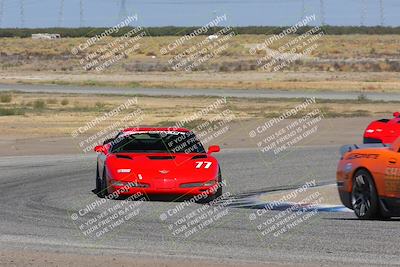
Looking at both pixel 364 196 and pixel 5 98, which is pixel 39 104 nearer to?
pixel 5 98

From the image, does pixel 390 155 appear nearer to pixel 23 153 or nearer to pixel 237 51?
pixel 23 153

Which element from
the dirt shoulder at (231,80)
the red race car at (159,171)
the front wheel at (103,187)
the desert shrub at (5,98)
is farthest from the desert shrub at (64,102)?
the front wheel at (103,187)

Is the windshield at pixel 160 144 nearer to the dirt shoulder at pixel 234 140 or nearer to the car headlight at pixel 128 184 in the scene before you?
the car headlight at pixel 128 184

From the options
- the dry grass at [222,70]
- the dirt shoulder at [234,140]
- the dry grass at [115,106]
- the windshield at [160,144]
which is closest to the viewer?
the windshield at [160,144]

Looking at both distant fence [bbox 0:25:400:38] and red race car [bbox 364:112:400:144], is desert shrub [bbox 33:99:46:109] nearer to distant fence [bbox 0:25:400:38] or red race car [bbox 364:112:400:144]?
red race car [bbox 364:112:400:144]

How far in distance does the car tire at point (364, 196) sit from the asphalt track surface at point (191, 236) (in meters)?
0.18

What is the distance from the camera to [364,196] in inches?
587

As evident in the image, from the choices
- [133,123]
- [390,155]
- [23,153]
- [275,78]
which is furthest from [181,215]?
[275,78]

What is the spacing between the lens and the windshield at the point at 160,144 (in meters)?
19.8

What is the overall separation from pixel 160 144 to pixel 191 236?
6.76 m

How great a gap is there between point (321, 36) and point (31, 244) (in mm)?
142982

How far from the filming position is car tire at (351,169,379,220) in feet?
48.3

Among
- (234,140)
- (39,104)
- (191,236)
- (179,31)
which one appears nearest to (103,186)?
(191,236)

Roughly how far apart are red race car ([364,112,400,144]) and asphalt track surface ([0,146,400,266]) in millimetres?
3409
